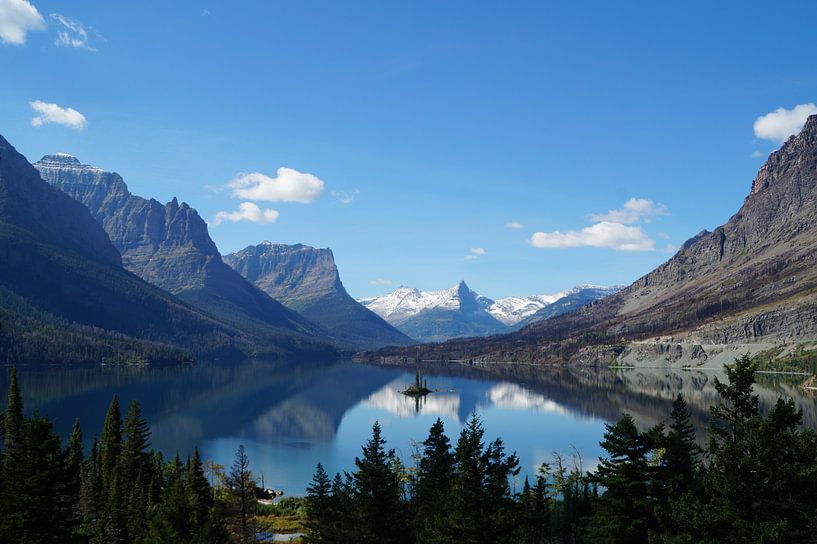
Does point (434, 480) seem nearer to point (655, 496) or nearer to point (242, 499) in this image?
point (655, 496)

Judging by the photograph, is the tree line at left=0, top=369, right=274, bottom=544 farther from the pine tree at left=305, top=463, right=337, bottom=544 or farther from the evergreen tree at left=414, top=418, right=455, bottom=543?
the evergreen tree at left=414, top=418, right=455, bottom=543

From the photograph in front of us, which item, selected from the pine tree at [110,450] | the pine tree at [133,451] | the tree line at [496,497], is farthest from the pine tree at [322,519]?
the pine tree at [110,450]

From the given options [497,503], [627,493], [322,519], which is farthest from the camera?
[322,519]

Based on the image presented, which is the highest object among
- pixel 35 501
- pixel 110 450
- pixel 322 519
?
pixel 35 501

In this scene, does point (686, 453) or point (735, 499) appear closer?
point (735, 499)

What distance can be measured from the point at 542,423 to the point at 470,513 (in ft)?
471

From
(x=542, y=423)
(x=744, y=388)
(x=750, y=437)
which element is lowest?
(x=542, y=423)

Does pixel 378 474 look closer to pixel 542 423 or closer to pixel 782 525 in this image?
pixel 782 525

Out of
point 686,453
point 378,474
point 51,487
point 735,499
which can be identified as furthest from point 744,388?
point 51,487

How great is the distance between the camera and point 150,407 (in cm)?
19562

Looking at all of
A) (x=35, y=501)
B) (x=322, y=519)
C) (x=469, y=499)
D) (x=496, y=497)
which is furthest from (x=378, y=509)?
(x=35, y=501)

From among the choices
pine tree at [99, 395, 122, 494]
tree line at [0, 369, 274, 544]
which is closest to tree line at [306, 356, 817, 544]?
tree line at [0, 369, 274, 544]

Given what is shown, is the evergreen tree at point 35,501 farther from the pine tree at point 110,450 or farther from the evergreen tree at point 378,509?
the pine tree at point 110,450

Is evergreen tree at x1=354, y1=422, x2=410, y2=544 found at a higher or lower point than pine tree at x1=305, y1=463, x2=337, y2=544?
higher
